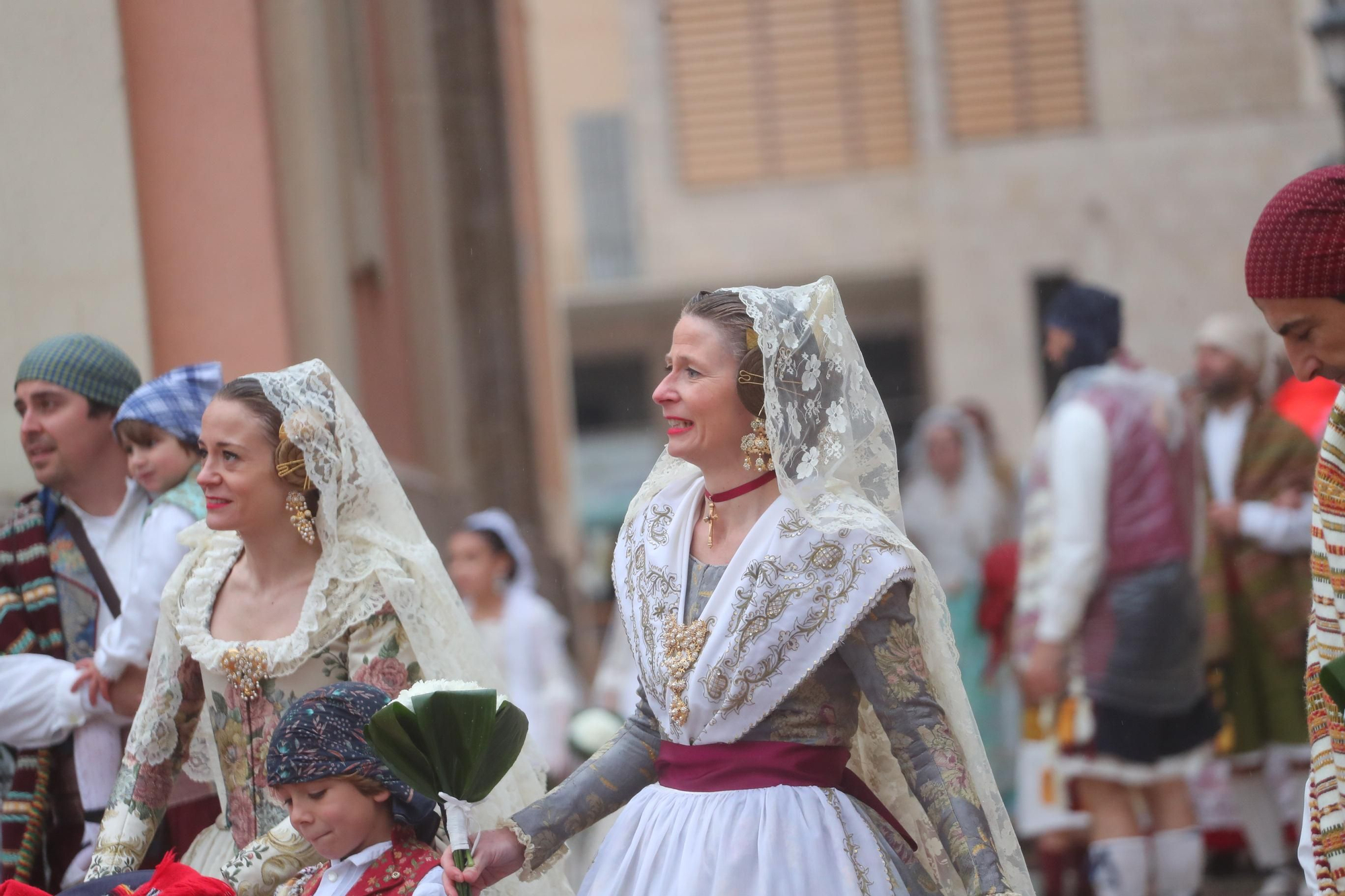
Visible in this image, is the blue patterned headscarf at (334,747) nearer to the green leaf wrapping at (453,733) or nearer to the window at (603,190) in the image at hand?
the green leaf wrapping at (453,733)

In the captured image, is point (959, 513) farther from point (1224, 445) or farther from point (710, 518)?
point (710, 518)

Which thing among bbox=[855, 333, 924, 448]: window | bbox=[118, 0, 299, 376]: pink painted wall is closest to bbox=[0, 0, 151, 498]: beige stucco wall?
bbox=[118, 0, 299, 376]: pink painted wall

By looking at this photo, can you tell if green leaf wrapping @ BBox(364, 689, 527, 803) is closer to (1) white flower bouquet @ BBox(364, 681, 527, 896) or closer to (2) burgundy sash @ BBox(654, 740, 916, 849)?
(1) white flower bouquet @ BBox(364, 681, 527, 896)

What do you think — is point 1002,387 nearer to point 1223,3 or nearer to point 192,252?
point 1223,3

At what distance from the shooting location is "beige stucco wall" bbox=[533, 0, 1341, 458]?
19781mm

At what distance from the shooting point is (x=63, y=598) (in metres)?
4.28

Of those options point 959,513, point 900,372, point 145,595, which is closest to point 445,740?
point 145,595

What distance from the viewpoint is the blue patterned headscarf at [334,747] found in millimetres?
3123

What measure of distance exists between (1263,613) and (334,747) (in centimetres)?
449

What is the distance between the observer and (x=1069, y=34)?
859 inches

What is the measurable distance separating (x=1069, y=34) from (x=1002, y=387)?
4.92 m

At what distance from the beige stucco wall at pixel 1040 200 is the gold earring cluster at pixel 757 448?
16.1 meters

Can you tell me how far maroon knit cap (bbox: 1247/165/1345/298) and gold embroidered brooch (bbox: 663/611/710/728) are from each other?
121 cm

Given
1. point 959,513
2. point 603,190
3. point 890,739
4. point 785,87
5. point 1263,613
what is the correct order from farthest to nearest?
point 603,190 < point 785,87 < point 959,513 < point 1263,613 < point 890,739
